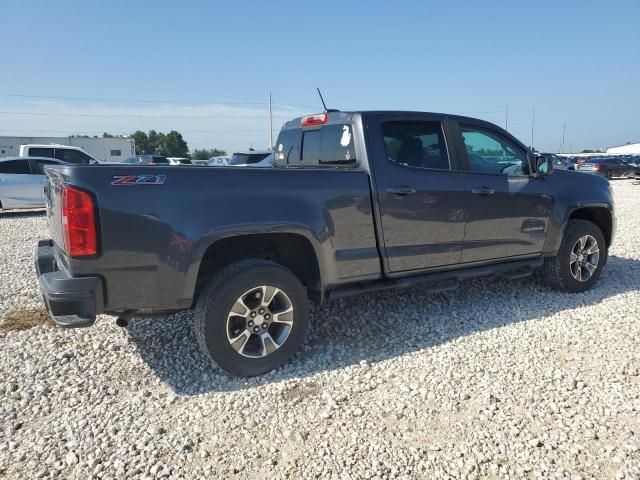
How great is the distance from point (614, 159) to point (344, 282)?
31.9 m

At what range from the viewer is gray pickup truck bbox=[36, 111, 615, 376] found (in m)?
2.86

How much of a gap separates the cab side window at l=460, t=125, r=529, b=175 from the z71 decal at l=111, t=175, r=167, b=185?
2.83 metres

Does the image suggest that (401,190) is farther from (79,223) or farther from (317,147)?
(79,223)

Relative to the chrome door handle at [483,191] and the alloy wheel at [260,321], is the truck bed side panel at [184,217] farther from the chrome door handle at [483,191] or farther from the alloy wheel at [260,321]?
the chrome door handle at [483,191]

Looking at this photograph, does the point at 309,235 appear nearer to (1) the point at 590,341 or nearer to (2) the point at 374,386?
(2) the point at 374,386

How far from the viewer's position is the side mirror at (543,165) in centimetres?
473

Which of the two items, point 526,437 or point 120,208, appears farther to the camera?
point 120,208

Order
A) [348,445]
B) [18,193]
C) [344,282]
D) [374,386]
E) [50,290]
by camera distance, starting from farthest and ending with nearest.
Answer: [18,193], [344,282], [374,386], [50,290], [348,445]

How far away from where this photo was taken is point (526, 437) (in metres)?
2.62

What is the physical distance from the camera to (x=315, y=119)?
4.37 metres

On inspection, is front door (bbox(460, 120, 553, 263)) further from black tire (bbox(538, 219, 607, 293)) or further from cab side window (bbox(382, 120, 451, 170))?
black tire (bbox(538, 219, 607, 293))

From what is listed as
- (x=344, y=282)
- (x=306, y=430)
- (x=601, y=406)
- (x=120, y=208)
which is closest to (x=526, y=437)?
(x=601, y=406)

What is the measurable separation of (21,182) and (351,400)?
499 inches

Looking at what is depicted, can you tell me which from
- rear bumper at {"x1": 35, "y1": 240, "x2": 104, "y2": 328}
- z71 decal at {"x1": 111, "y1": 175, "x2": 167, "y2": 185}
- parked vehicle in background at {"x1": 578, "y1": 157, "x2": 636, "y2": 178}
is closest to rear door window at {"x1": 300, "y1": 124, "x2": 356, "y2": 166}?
z71 decal at {"x1": 111, "y1": 175, "x2": 167, "y2": 185}
